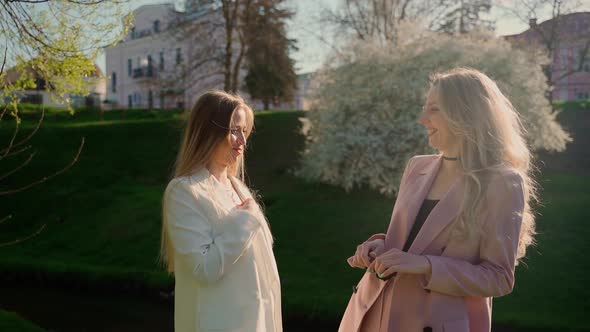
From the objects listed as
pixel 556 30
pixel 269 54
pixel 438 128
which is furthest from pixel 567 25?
pixel 438 128

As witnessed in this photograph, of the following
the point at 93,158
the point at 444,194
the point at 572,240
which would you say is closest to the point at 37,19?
the point at 444,194

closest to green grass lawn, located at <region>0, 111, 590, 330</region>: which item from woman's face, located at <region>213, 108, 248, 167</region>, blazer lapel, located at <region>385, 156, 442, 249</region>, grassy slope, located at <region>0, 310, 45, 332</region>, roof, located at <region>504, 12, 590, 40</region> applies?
grassy slope, located at <region>0, 310, 45, 332</region>

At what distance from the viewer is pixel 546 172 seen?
18609mm

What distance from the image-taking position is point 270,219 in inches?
633

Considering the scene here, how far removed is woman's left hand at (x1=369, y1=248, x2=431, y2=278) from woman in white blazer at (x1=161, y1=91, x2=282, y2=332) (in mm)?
680

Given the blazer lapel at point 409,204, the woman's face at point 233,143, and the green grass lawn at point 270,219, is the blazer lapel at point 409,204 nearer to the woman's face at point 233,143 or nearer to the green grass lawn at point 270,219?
the woman's face at point 233,143

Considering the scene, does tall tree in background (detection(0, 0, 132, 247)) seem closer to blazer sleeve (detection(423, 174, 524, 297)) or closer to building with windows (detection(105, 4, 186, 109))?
blazer sleeve (detection(423, 174, 524, 297))

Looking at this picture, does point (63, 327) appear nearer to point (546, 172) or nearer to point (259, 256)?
point (259, 256)

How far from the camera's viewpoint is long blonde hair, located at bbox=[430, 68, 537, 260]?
2.75m

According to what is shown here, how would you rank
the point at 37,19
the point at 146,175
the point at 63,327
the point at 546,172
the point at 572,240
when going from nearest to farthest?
→ the point at 37,19 → the point at 63,327 → the point at 572,240 → the point at 546,172 → the point at 146,175

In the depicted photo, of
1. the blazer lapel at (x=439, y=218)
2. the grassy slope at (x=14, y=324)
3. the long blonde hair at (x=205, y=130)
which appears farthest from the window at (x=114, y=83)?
the blazer lapel at (x=439, y=218)

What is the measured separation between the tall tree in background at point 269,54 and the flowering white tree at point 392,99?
422 inches

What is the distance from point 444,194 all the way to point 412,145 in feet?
40.6

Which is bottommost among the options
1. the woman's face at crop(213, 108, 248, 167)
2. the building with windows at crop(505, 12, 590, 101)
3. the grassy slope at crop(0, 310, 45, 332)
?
the grassy slope at crop(0, 310, 45, 332)
